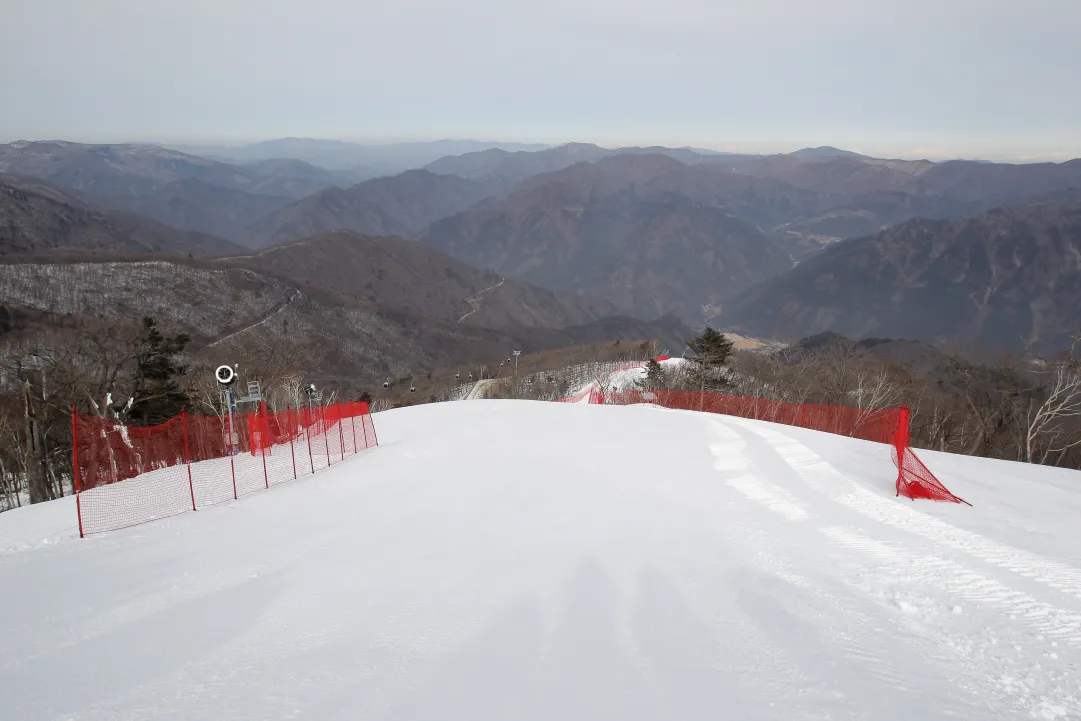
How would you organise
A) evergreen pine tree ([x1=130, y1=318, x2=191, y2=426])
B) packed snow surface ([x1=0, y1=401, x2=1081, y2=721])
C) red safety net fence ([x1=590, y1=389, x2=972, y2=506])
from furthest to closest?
evergreen pine tree ([x1=130, y1=318, x2=191, y2=426]) → red safety net fence ([x1=590, y1=389, x2=972, y2=506]) → packed snow surface ([x1=0, y1=401, x2=1081, y2=721])

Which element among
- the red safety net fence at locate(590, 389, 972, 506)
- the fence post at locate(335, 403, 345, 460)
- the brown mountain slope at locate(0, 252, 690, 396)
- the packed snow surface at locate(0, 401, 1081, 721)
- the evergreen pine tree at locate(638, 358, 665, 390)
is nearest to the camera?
the packed snow surface at locate(0, 401, 1081, 721)

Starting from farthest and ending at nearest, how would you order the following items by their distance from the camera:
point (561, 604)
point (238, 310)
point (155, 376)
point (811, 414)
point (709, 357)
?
1. point (238, 310)
2. point (709, 357)
3. point (155, 376)
4. point (811, 414)
5. point (561, 604)

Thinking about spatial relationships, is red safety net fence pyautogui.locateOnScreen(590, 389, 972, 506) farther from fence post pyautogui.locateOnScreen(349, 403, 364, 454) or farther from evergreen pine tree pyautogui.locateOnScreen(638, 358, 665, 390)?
fence post pyautogui.locateOnScreen(349, 403, 364, 454)

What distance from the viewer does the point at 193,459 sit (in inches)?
712

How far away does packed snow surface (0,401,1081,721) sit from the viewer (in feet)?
17.4

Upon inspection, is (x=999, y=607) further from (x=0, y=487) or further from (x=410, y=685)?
(x=0, y=487)

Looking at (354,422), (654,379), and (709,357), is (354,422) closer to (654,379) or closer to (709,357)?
(709,357)

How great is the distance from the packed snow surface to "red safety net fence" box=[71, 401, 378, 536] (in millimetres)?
811

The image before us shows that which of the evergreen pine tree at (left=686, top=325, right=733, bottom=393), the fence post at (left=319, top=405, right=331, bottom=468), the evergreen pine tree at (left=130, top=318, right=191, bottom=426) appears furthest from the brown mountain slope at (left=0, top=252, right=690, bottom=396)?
the fence post at (left=319, top=405, right=331, bottom=468)

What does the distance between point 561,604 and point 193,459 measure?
15.1 m

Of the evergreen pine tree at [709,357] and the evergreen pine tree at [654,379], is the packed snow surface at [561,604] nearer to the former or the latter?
the evergreen pine tree at [709,357]

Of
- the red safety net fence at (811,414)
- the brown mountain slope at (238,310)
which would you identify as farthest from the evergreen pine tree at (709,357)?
the brown mountain slope at (238,310)

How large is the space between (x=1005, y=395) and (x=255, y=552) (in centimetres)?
4537

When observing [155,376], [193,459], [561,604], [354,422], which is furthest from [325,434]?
[155,376]
